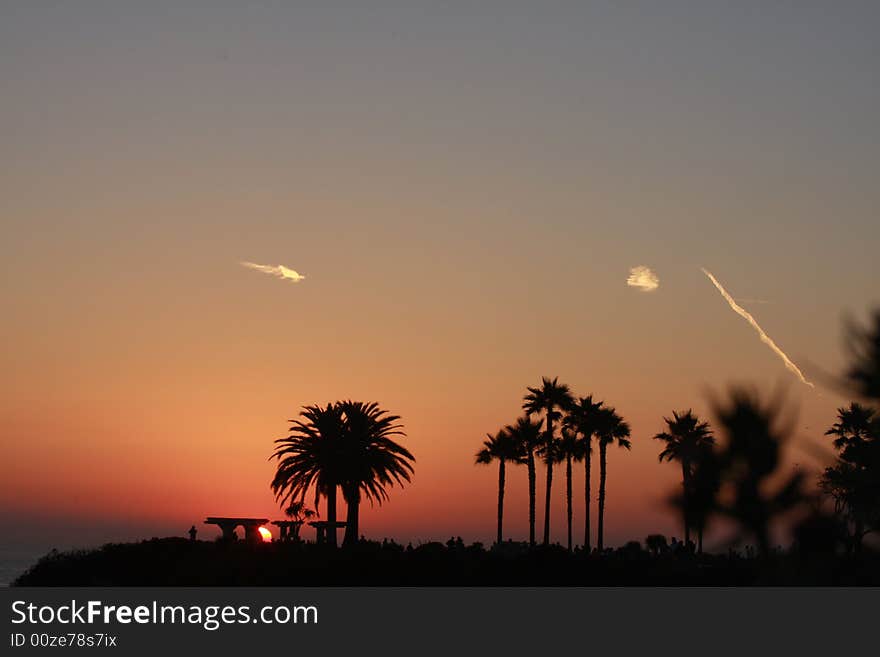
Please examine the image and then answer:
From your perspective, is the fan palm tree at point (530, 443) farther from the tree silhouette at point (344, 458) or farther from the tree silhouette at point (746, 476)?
the tree silhouette at point (746, 476)

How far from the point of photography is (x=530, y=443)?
291 feet

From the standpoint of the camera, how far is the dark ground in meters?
50.9

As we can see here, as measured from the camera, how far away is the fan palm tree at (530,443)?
87500mm

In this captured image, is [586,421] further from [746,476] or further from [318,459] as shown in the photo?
[746,476]

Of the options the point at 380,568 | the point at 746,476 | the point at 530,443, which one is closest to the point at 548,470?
the point at 530,443

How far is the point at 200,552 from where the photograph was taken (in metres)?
58.8

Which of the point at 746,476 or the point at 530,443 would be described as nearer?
the point at 746,476

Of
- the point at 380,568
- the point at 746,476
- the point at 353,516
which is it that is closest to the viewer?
the point at 746,476

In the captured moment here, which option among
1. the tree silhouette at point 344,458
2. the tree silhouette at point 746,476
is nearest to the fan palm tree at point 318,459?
the tree silhouette at point 344,458

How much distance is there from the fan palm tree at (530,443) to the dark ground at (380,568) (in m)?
25.1

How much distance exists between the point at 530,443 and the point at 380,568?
37.4 m
